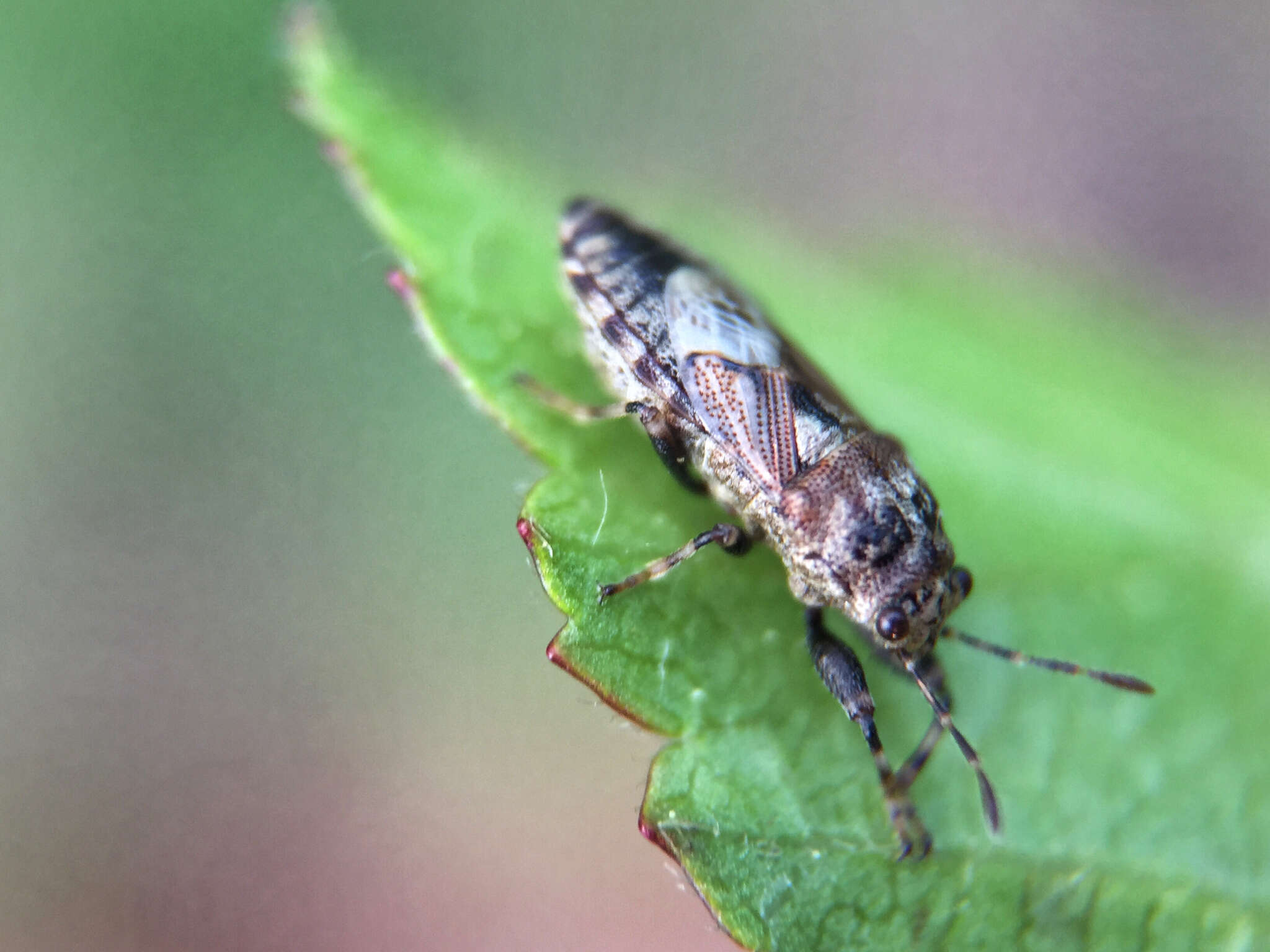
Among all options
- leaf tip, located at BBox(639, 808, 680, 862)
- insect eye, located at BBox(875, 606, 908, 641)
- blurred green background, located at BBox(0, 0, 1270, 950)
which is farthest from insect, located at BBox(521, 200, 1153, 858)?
blurred green background, located at BBox(0, 0, 1270, 950)

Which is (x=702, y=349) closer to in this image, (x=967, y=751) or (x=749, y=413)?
(x=749, y=413)

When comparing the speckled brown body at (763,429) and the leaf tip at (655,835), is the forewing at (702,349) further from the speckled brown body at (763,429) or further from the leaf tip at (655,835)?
the leaf tip at (655,835)

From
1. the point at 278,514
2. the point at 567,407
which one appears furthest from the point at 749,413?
the point at 278,514

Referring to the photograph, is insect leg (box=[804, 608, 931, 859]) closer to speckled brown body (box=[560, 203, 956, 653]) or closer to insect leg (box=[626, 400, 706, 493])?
speckled brown body (box=[560, 203, 956, 653])

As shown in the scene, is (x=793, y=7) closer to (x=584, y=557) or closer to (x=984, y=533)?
(x=984, y=533)

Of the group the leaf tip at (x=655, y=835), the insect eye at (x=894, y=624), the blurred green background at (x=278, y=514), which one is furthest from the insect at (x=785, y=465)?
the blurred green background at (x=278, y=514)

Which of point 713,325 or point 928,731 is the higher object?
point 713,325
